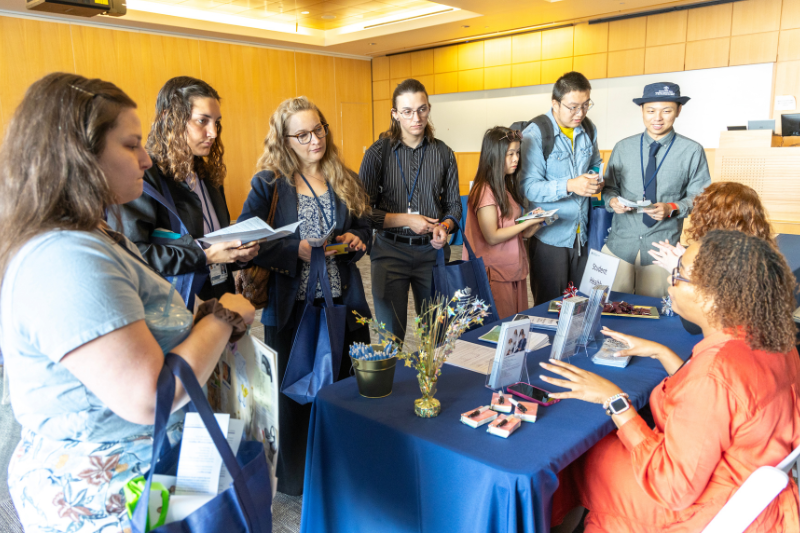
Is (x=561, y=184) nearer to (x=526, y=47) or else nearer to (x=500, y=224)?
(x=500, y=224)

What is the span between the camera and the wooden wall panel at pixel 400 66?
11.5 meters

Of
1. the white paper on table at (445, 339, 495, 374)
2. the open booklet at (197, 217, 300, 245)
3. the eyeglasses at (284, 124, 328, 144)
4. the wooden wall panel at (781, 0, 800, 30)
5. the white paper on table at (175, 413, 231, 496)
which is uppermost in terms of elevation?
the wooden wall panel at (781, 0, 800, 30)

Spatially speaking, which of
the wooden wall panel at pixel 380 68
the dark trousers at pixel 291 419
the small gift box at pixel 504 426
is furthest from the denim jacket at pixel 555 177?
the wooden wall panel at pixel 380 68

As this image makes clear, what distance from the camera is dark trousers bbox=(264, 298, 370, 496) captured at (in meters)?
2.34

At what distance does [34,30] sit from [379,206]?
7.42m

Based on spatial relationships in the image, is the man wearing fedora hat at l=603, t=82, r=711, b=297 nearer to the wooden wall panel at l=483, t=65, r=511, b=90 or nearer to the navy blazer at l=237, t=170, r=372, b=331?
the navy blazer at l=237, t=170, r=372, b=331

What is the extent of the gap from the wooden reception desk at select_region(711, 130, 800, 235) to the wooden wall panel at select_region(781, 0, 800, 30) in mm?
4256

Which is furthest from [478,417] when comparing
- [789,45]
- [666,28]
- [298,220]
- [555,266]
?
[666,28]

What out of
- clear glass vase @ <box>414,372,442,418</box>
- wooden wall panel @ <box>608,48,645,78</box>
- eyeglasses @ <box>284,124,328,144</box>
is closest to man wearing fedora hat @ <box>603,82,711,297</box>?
eyeglasses @ <box>284,124,328,144</box>

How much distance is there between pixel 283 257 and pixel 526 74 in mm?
8764

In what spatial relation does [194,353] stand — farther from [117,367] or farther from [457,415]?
[457,415]

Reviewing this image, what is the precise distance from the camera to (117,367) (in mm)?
891

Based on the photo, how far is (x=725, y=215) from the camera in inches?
84.9

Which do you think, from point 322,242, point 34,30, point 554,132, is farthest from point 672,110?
point 34,30
